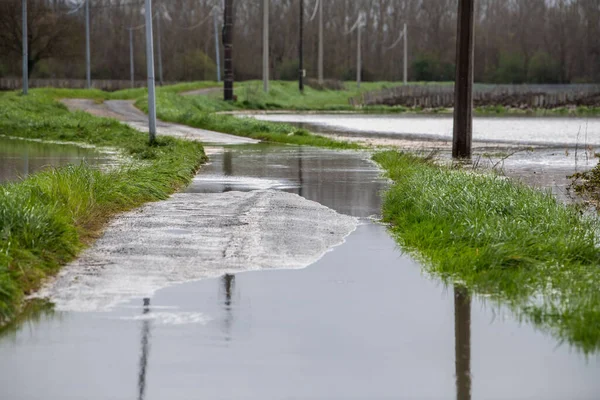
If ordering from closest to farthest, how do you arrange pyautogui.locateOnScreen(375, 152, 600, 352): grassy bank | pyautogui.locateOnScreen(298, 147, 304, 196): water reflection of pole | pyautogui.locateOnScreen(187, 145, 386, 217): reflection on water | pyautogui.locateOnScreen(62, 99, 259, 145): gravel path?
pyautogui.locateOnScreen(375, 152, 600, 352): grassy bank
pyautogui.locateOnScreen(187, 145, 386, 217): reflection on water
pyautogui.locateOnScreen(298, 147, 304, 196): water reflection of pole
pyautogui.locateOnScreen(62, 99, 259, 145): gravel path

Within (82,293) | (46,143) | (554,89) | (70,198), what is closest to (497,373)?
(82,293)

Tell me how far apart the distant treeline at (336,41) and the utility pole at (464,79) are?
7793 cm

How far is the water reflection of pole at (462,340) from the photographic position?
6543mm

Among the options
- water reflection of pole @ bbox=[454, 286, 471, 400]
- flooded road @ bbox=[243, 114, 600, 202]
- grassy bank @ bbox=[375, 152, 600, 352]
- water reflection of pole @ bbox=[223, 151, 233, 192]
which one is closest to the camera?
water reflection of pole @ bbox=[454, 286, 471, 400]

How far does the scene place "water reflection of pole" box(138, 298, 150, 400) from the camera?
6402 mm

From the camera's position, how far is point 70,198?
12805 mm

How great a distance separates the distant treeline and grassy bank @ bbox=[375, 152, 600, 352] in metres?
89.0

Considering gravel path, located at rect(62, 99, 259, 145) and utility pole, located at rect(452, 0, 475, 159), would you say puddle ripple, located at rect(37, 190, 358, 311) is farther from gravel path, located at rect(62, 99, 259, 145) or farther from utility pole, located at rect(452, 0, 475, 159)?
gravel path, located at rect(62, 99, 259, 145)

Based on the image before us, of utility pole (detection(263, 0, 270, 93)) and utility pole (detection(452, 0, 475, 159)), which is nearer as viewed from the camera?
utility pole (detection(452, 0, 475, 159))

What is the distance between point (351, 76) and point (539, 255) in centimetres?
11613

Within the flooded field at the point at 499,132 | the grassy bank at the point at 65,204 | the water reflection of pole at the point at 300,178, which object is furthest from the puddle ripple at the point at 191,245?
Result: the flooded field at the point at 499,132

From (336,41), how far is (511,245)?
130 meters

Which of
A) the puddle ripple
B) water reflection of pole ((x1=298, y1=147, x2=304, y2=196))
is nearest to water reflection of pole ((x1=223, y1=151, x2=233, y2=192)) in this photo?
water reflection of pole ((x1=298, y1=147, x2=304, y2=196))

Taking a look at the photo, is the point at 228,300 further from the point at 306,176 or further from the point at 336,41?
the point at 336,41
